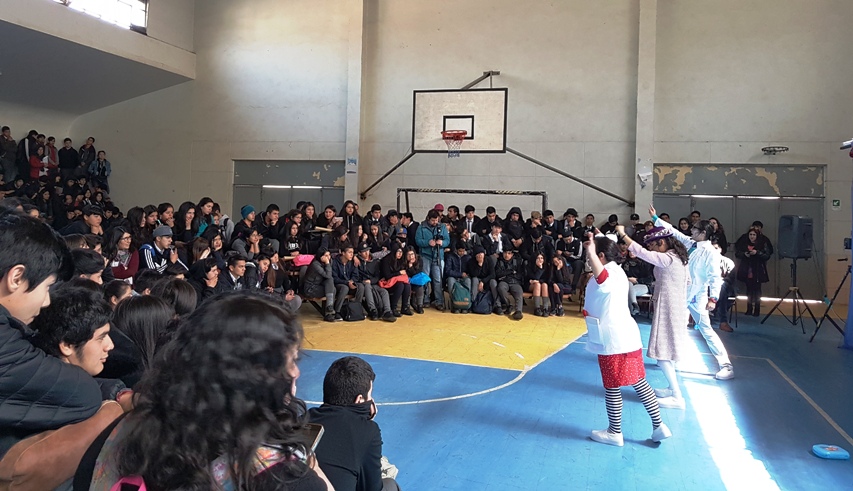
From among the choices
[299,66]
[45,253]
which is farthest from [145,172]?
[45,253]

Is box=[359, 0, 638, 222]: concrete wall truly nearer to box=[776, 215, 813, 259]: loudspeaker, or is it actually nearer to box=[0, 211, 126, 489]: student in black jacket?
box=[776, 215, 813, 259]: loudspeaker

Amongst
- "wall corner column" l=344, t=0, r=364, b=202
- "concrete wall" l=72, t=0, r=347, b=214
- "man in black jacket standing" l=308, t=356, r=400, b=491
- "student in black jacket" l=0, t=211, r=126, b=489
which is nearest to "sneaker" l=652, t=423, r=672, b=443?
"man in black jacket standing" l=308, t=356, r=400, b=491

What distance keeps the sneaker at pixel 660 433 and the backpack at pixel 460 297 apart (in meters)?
5.68

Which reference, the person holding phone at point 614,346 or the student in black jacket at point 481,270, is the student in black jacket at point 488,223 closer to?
the student in black jacket at point 481,270

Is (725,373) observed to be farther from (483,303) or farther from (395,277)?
(395,277)

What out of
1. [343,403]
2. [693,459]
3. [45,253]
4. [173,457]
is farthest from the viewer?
[693,459]

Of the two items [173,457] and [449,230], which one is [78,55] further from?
[173,457]

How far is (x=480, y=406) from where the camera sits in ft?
15.8

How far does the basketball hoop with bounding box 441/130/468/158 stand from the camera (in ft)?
38.8

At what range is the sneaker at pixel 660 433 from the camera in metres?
4.05

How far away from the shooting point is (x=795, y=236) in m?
9.70

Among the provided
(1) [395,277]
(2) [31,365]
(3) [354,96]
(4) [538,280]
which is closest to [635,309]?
(4) [538,280]

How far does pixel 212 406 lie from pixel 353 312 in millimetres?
7918

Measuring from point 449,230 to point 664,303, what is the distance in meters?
6.26
